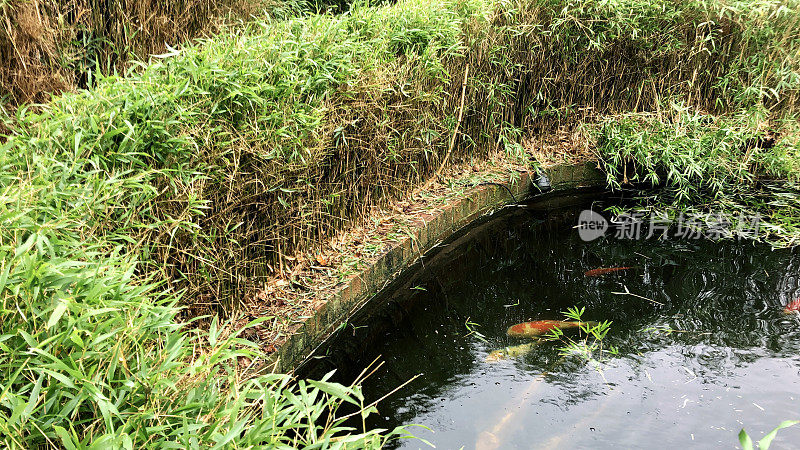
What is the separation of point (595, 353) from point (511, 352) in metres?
0.44

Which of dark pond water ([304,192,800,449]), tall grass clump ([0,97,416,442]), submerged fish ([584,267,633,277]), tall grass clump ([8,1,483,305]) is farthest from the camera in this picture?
submerged fish ([584,267,633,277])

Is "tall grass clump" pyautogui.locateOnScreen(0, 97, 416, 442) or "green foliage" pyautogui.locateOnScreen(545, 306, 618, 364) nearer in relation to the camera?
"tall grass clump" pyautogui.locateOnScreen(0, 97, 416, 442)

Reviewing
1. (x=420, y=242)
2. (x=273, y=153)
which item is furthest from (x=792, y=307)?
(x=273, y=153)

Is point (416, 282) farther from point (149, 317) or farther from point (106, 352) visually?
point (106, 352)

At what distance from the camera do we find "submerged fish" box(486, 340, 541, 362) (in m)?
3.39

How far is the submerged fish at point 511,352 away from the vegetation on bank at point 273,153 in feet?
2.61

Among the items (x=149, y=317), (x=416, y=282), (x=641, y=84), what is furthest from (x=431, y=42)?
(x=149, y=317)

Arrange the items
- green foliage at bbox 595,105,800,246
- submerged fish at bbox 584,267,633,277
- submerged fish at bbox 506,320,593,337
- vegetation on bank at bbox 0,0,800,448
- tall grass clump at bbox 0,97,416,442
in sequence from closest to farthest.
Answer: tall grass clump at bbox 0,97,416,442 → vegetation on bank at bbox 0,0,800,448 → submerged fish at bbox 506,320,593,337 → submerged fish at bbox 584,267,633,277 → green foliage at bbox 595,105,800,246

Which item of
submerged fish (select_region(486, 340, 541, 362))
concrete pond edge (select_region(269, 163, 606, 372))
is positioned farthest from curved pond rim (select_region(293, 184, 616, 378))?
submerged fish (select_region(486, 340, 541, 362))

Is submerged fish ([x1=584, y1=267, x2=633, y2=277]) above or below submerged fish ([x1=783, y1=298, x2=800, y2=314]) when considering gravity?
below

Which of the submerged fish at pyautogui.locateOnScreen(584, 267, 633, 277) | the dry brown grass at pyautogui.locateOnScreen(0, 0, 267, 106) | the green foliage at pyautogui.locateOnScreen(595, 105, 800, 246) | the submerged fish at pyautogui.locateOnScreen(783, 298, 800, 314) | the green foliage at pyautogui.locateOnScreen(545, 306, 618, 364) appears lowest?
the submerged fish at pyautogui.locateOnScreen(584, 267, 633, 277)

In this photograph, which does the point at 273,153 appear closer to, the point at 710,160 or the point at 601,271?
the point at 601,271

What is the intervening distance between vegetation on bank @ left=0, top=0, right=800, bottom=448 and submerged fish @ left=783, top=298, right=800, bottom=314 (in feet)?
4.18

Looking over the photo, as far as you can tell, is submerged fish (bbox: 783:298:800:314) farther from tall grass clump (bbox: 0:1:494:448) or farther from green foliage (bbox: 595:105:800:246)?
tall grass clump (bbox: 0:1:494:448)
